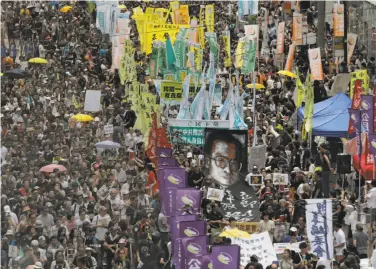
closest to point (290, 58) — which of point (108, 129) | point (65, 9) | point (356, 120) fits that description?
point (108, 129)

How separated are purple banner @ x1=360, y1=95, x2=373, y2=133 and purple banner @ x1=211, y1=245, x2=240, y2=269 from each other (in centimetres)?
663

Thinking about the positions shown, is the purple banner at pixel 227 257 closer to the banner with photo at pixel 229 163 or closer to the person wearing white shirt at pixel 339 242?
the person wearing white shirt at pixel 339 242

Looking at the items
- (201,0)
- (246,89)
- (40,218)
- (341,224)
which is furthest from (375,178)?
(201,0)

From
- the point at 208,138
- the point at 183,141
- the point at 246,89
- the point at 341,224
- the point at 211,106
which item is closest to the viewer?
the point at 341,224

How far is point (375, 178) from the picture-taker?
1069 inches

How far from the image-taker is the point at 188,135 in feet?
98.8

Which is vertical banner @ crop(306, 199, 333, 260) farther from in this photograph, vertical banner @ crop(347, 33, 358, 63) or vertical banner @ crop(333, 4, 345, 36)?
vertical banner @ crop(333, 4, 345, 36)

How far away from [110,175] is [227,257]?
7609 mm

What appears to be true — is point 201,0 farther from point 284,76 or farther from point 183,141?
point 183,141

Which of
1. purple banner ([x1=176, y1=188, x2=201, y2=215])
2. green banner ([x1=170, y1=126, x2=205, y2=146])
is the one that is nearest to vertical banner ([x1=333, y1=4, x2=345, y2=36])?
green banner ([x1=170, y1=126, x2=205, y2=146])

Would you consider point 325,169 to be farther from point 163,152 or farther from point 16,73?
point 16,73

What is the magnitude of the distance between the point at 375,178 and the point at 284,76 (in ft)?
39.7

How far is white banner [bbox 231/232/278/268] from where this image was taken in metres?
23.7

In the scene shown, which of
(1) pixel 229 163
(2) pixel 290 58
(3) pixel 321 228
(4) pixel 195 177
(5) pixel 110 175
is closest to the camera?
(3) pixel 321 228
